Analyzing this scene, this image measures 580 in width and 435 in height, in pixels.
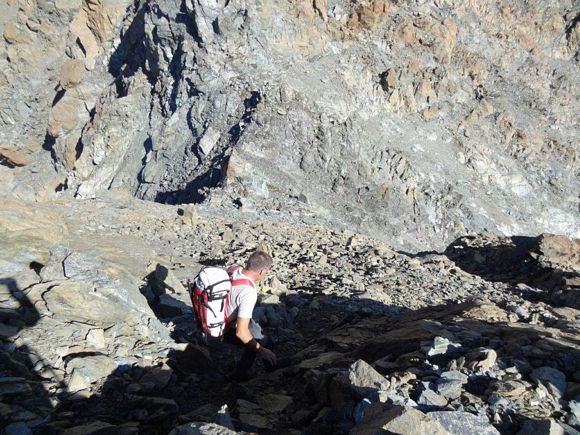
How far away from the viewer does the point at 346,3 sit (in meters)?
26.0

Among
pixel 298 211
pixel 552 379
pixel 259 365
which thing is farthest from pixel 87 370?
pixel 298 211

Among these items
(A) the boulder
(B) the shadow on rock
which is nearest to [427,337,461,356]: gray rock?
(A) the boulder

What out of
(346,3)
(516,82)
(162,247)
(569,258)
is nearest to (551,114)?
(516,82)

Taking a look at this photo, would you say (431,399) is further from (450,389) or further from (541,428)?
(541,428)

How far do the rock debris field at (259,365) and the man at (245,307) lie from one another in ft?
0.65

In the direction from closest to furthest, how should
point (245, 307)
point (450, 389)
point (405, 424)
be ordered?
point (405, 424), point (450, 389), point (245, 307)

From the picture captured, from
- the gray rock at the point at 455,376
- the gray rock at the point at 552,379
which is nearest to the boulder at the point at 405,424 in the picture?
the gray rock at the point at 455,376

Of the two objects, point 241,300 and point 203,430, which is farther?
point 241,300

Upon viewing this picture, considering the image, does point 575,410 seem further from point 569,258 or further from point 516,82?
point 516,82

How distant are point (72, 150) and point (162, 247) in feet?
77.3

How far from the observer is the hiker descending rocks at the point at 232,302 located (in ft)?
12.9

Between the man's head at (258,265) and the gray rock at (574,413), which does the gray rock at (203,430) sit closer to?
the man's head at (258,265)

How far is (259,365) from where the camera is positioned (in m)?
4.77

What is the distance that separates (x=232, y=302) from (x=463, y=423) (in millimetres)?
2136
